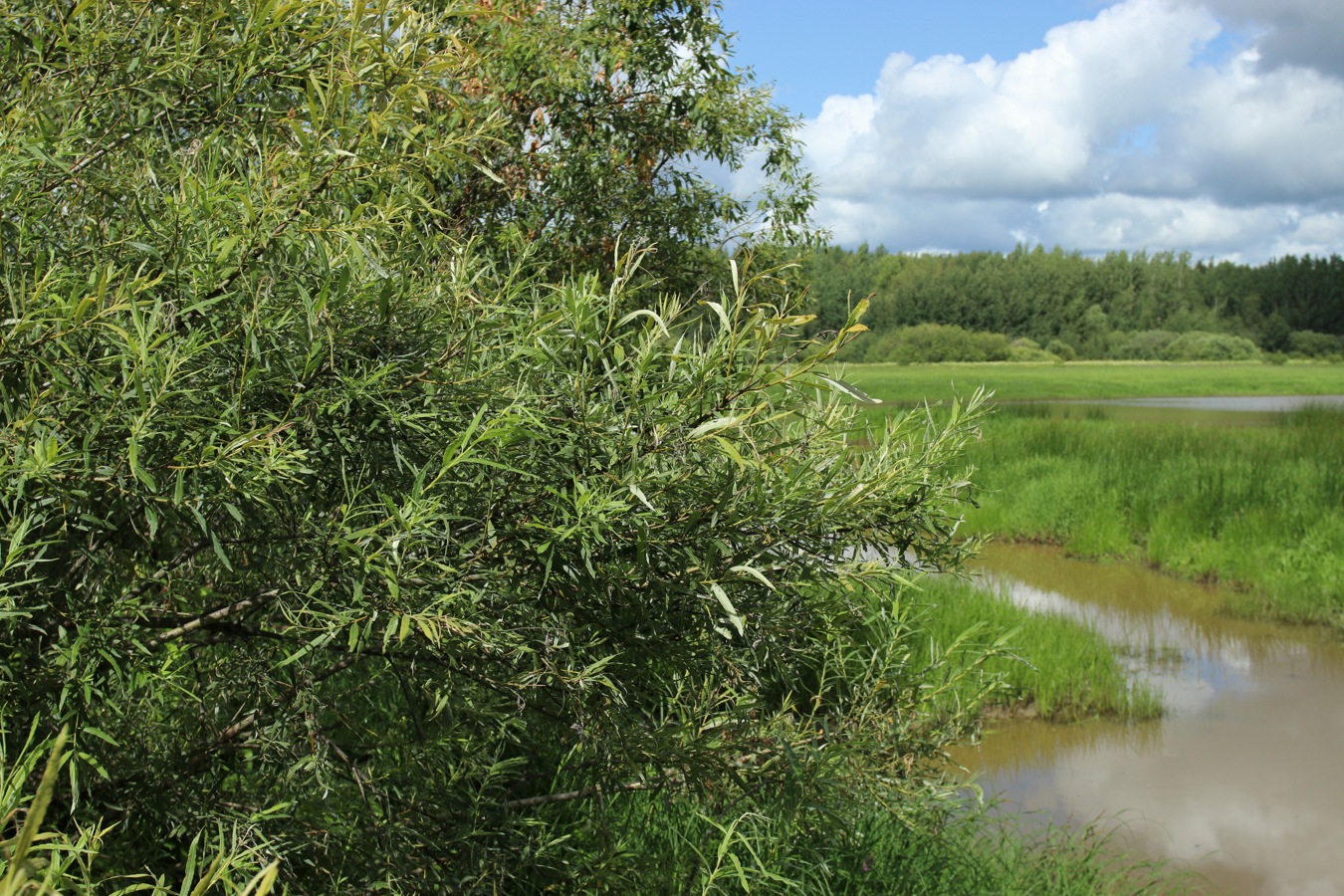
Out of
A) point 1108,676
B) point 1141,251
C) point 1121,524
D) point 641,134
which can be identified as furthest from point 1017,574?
point 1141,251

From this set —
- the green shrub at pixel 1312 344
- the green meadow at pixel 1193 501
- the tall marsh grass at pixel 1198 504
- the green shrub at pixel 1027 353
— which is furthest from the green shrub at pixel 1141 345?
the tall marsh grass at pixel 1198 504

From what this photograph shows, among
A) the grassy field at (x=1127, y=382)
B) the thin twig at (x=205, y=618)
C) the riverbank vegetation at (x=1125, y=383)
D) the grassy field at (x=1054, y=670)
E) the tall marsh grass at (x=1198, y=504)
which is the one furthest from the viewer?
the grassy field at (x=1127, y=382)

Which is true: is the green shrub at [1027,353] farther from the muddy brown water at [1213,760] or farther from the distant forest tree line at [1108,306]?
the muddy brown water at [1213,760]

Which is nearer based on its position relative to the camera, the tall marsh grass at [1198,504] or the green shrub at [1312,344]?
the tall marsh grass at [1198,504]

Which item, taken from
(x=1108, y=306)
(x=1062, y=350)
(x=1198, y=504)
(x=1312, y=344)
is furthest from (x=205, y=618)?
(x=1108, y=306)

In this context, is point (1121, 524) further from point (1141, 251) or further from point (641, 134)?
point (1141, 251)

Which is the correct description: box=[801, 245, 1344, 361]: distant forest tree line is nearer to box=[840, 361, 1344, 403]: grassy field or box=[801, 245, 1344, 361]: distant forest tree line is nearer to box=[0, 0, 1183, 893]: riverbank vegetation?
box=[840, 361, 1344, 403]: grassy field

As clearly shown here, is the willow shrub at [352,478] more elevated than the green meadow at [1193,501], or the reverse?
the willow shrub at [352,478]

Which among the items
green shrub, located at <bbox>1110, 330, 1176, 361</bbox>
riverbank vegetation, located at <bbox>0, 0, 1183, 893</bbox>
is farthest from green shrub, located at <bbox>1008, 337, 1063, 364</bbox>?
riverbank vegetation, located at <bbox>0, 0, 1183, 893</bbox>

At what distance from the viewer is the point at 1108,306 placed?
396ft

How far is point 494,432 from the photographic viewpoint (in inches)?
62.8

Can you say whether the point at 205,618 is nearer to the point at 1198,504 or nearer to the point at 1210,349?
the point at 1198,504

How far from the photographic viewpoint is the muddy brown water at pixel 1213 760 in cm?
625

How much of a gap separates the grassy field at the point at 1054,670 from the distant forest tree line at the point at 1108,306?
302ft
